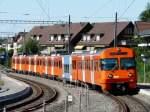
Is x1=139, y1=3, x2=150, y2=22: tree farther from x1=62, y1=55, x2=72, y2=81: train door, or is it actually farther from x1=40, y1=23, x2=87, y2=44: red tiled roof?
x1=62, y1=55, x2=72, y2=81: train door

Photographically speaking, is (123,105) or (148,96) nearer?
(123,105)

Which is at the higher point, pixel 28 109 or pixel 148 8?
pixel 148 8

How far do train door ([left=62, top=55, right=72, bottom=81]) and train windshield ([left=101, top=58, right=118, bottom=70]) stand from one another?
10.9 meters

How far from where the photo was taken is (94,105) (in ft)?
85.7

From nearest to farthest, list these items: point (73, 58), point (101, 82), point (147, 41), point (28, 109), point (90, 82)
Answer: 1. point (28, 109)
2. point (101, 82)
3. point (90, 82)
4. point (73, 58)
5. point (147, 41)

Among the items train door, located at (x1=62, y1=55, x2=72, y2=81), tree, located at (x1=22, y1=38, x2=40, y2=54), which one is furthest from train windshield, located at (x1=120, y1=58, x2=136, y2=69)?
tree, located at (x1=22, y1=38, x2=40, y2=54)

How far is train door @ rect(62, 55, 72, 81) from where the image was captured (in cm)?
4210

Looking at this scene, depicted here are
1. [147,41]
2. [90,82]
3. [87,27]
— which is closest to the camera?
[90,82]

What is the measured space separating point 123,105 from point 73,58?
15244 millimetres

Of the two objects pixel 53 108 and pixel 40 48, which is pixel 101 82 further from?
pixel 40 48

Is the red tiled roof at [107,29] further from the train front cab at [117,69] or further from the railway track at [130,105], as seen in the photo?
the railway track at [130,105]

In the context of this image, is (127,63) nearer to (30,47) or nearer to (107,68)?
(107,68)

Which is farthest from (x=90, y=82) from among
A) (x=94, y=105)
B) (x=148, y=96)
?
(x=94, y=105)

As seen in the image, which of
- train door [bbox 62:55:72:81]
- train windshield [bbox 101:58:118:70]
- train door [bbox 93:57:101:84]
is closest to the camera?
train windshield [bbox 101:58:118:70]
